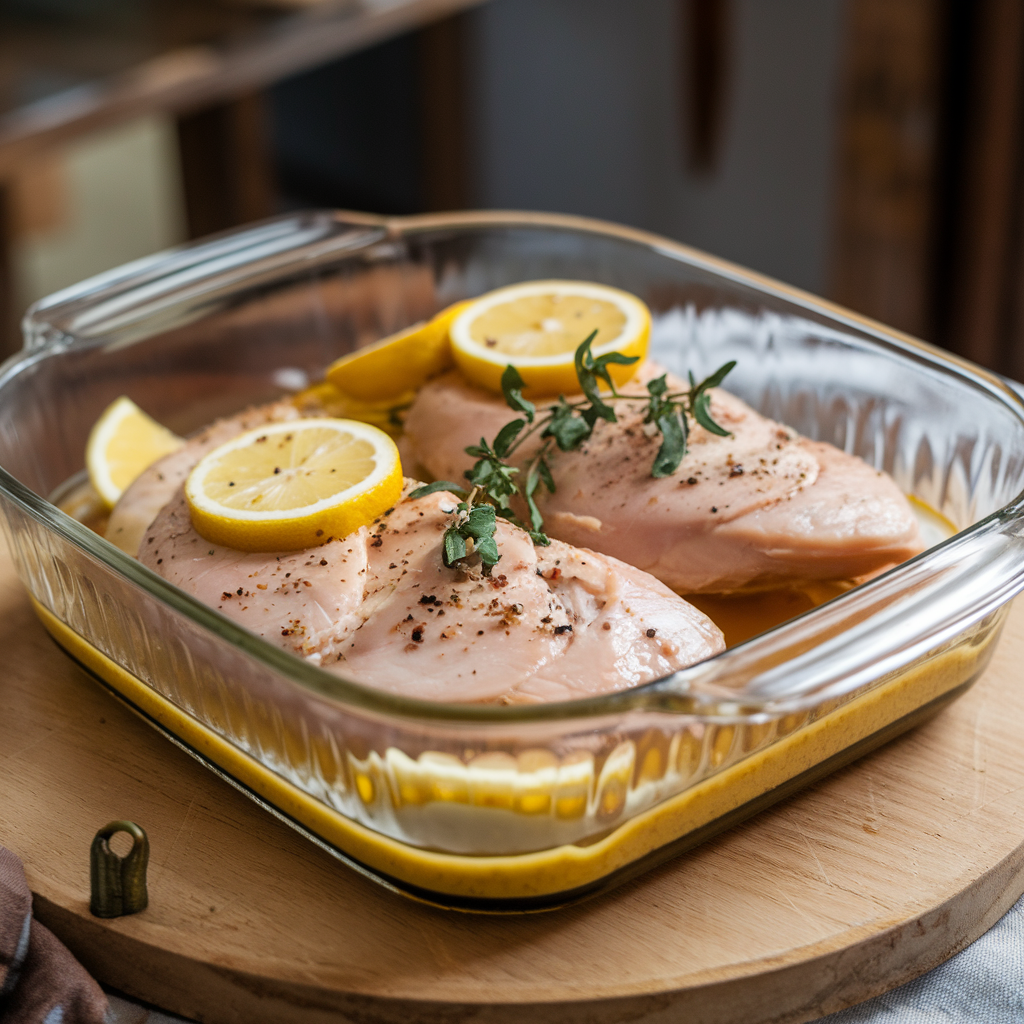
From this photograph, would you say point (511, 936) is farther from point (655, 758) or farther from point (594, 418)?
point (594, 418)

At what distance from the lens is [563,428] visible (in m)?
1.70

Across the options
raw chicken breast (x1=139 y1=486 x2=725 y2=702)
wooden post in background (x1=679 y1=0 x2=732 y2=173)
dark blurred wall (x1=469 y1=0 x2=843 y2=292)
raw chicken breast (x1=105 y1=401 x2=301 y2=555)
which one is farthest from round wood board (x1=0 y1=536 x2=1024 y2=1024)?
wooden post in background (x1=679 y1=0 x2=732 y2=173)

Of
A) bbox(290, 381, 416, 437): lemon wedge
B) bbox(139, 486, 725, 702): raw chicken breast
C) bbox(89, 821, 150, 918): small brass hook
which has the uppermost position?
bbox(139, 486, 725, 702): raw chicken breast

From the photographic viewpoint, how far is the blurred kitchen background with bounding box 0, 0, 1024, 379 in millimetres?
3539

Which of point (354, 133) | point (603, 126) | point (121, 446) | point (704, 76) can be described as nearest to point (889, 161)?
point (704, 76)

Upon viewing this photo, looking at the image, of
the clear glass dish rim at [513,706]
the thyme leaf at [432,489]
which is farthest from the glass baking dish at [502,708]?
the thyme leaf at [432,489]

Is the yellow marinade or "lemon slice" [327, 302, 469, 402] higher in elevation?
"lemon slice" [327, 302, 469, 402]

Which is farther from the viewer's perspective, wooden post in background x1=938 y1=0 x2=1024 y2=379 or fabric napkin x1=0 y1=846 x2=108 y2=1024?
wooden post in background x1=938 y1=0 x2=1024 y2=379

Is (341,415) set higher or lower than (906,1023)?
higher

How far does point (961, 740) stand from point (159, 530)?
1.00m

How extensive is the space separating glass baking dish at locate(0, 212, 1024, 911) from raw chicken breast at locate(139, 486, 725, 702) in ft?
0.37

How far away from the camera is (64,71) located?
3.49m

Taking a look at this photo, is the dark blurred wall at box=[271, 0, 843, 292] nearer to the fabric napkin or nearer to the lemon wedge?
the lemon wedge

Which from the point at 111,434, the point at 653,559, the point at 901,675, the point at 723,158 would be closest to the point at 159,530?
the point at 111,434
